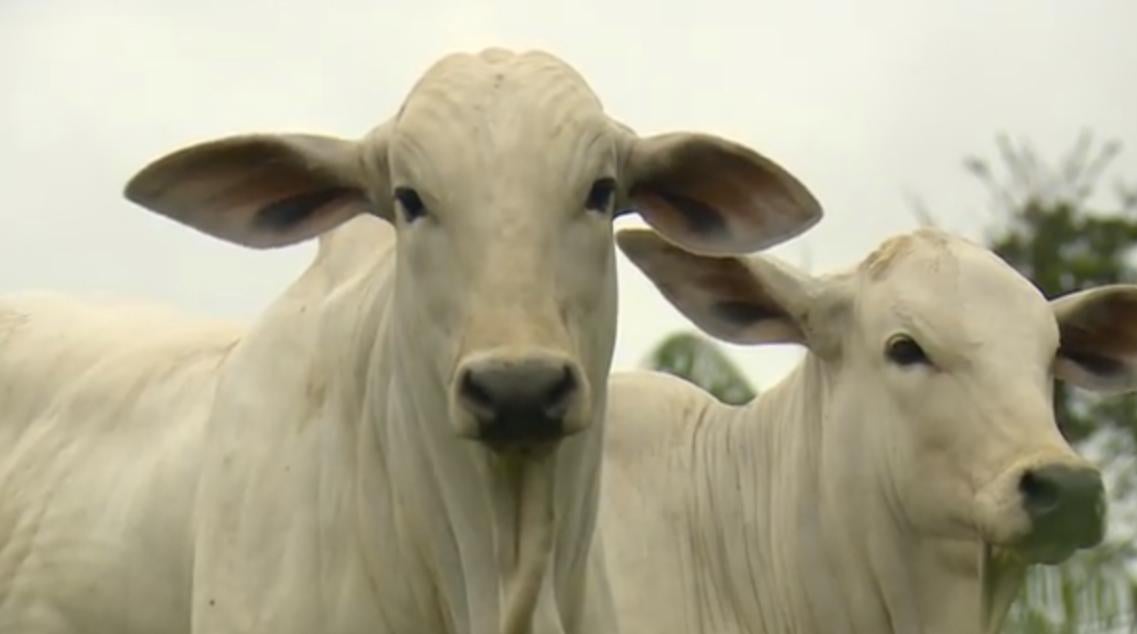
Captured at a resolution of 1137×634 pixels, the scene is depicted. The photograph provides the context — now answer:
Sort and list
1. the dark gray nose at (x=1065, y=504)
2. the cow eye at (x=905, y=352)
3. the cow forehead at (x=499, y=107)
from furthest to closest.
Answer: the cow eye at (x=905, y=352) < the dark gray nose at (x=1065, y=504) < the cow forehead at (x=499, y=107)

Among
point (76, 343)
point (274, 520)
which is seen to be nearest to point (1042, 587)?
point (76, 343)

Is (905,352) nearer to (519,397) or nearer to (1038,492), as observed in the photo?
(1038,492)

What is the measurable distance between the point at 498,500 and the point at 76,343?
7.01 feet

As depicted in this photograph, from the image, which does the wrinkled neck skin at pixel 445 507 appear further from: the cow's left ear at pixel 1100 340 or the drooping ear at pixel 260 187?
the cow's left ear at pixel 1100 340

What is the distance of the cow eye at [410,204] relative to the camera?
546cm

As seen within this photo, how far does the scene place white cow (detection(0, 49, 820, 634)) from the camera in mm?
5301

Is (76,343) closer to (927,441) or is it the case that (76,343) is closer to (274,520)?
(274,520)

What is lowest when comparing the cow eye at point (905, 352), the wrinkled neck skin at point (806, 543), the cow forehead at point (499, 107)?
the wrinkled neck skin at point (806, 543)

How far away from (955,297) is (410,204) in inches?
111

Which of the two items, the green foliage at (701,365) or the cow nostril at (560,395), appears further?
the green foliage at (701,365)

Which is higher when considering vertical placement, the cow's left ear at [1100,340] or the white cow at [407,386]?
the white cow at [407,386]

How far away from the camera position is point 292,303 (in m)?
6.24

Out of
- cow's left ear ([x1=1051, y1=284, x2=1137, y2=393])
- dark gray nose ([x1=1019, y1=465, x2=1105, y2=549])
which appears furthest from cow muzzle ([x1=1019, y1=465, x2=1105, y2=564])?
cow's left ear ([x1=1051, y1=284, x2=1137, y2=393])

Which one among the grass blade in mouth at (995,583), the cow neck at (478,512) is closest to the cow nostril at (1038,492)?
the grass blade in mouth at (995,583)
